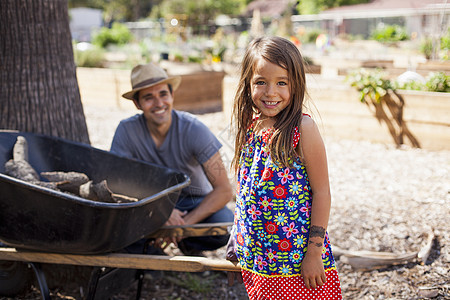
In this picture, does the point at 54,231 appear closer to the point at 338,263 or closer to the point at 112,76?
the point at 338,263

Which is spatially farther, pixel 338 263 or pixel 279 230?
pixel 338 263

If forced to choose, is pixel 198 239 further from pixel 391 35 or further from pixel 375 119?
pixel 391 35

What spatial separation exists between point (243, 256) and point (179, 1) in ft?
155

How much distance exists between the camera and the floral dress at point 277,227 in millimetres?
2037

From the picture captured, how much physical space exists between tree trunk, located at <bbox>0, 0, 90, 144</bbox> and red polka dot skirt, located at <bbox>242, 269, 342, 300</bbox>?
2.37 meters

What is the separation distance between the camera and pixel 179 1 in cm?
4688

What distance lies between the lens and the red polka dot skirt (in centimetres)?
208

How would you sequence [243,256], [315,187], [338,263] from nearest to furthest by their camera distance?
[315,187], [243,256], [338,263]

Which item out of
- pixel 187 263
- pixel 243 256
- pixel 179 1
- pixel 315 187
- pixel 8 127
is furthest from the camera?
pixel 179 1

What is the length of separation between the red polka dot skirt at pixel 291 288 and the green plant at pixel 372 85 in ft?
15.2

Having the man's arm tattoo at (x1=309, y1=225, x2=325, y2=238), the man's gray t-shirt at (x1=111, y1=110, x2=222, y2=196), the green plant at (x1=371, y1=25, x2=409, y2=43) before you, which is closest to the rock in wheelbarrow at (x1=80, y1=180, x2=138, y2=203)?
the man's gray t-shirt at (x1=111, y1=110, x2=222, y2=196)

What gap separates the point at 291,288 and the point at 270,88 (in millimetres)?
828

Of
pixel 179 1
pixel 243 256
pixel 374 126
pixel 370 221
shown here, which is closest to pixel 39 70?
pixel 243 256

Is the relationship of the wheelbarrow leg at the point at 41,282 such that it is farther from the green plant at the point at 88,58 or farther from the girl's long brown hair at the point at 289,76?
the green plant at the point at 88,58
